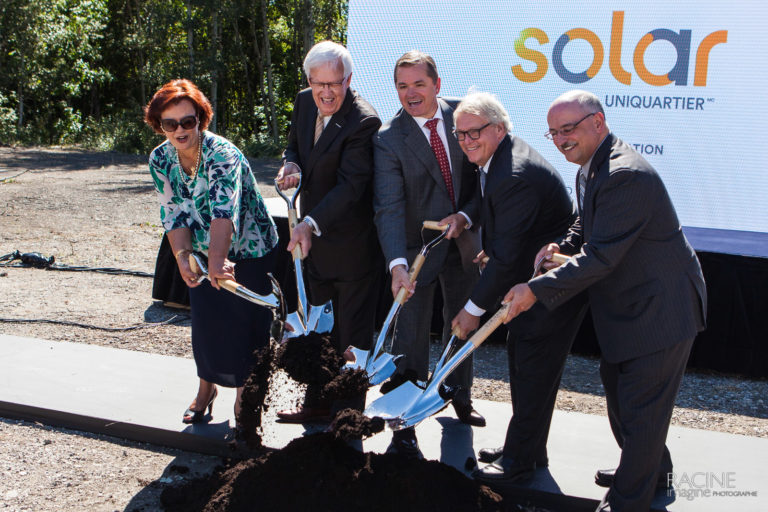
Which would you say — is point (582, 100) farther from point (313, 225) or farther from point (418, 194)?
point (313, 225)

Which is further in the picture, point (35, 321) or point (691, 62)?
point (691, 62)

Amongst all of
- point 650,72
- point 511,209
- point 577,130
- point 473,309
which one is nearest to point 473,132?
point 511,209

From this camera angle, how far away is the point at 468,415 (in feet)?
11.8

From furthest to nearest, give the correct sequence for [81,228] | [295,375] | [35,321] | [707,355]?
1. [81,228]
2. [35,321]
3. [707,355]
4. [295,375]

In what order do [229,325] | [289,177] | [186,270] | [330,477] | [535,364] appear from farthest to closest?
[229,325] → [289,177] → [186,270] → [535,364] → [330,477]

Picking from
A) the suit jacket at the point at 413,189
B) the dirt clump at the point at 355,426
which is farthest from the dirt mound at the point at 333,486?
the suit jacket at the point at 413,189

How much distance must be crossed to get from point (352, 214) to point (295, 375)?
0.89 meters

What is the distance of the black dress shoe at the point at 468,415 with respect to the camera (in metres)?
3.58

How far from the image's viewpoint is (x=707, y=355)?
4688mm

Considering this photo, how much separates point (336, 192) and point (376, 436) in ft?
3.98

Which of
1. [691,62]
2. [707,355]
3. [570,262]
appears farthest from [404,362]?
[691,62]

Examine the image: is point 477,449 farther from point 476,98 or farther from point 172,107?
point 172,107

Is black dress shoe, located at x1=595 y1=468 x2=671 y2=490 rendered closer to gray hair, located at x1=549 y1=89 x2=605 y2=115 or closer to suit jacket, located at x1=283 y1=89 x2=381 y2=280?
suit jacket, located at x1=283 y1=89 x2=381 y2=280

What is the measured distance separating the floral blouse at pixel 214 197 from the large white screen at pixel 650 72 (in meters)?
3.54
